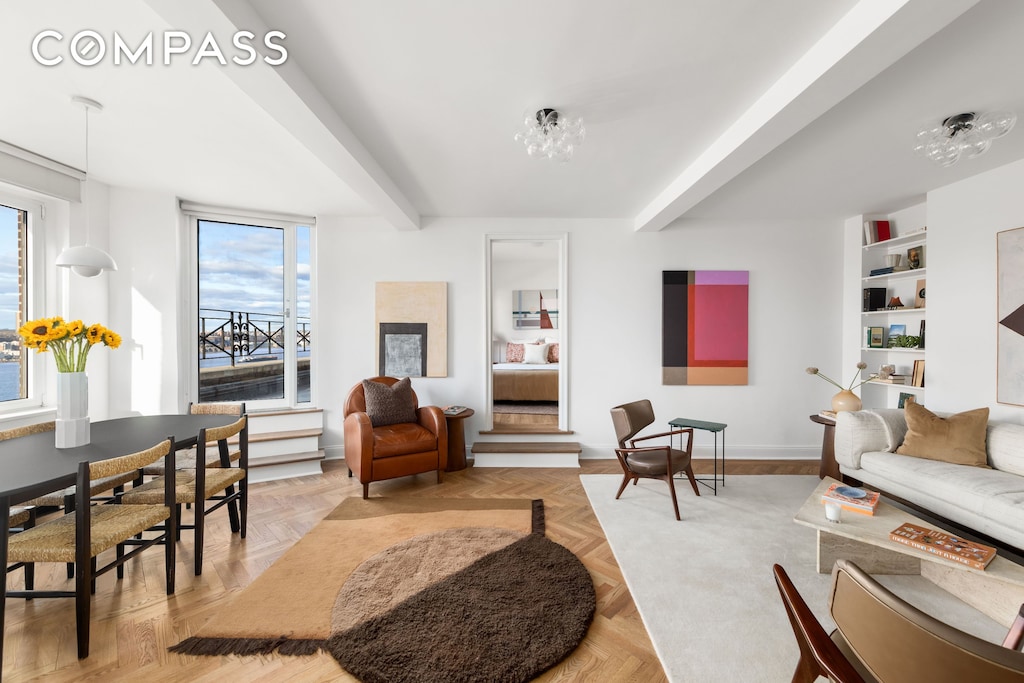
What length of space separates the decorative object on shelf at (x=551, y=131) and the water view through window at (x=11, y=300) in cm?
409

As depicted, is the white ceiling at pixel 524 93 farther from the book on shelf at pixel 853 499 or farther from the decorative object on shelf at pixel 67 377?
the book on shelf at pixel 853 499

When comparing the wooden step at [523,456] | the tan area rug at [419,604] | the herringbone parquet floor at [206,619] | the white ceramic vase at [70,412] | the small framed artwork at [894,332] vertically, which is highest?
the small framed artwork at [894,332]

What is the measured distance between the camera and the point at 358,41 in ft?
6.13

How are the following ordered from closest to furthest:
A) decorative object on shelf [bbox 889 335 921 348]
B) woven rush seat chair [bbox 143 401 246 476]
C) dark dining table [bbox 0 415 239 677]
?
dark dining table [bbox 0 415 239 677] < woven rush seat chair [bbox 143 401 246 476] < decorative object on shelf [bbox 889 335 921 348]

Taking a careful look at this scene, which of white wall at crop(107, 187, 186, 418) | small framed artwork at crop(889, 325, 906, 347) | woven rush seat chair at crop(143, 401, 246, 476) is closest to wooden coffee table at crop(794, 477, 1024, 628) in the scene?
small framed artwork at crop(889, 325, 906, 347)

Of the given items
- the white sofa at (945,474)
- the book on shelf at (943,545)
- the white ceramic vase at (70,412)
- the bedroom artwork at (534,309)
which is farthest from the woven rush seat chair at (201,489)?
the bedroom artwork at (534,309)

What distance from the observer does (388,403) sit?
162 inches

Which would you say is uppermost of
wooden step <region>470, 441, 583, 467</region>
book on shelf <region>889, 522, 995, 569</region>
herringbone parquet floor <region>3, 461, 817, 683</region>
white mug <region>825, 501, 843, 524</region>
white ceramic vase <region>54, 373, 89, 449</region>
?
white ceramic vase <region>54, 373, 89, 449</region>

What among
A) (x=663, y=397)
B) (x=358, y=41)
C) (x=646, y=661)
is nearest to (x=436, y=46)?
(x=358, y=41)

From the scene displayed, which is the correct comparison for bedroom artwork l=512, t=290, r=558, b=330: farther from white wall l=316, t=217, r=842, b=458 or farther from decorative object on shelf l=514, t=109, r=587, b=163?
decorative object on shelf l=514, t=109, r=587, b=163

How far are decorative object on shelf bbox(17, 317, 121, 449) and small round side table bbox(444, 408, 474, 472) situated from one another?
267 centimetres

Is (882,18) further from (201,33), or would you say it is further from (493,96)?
(201,33)

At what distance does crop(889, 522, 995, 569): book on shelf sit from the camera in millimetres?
1935

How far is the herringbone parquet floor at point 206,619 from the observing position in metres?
1.74
